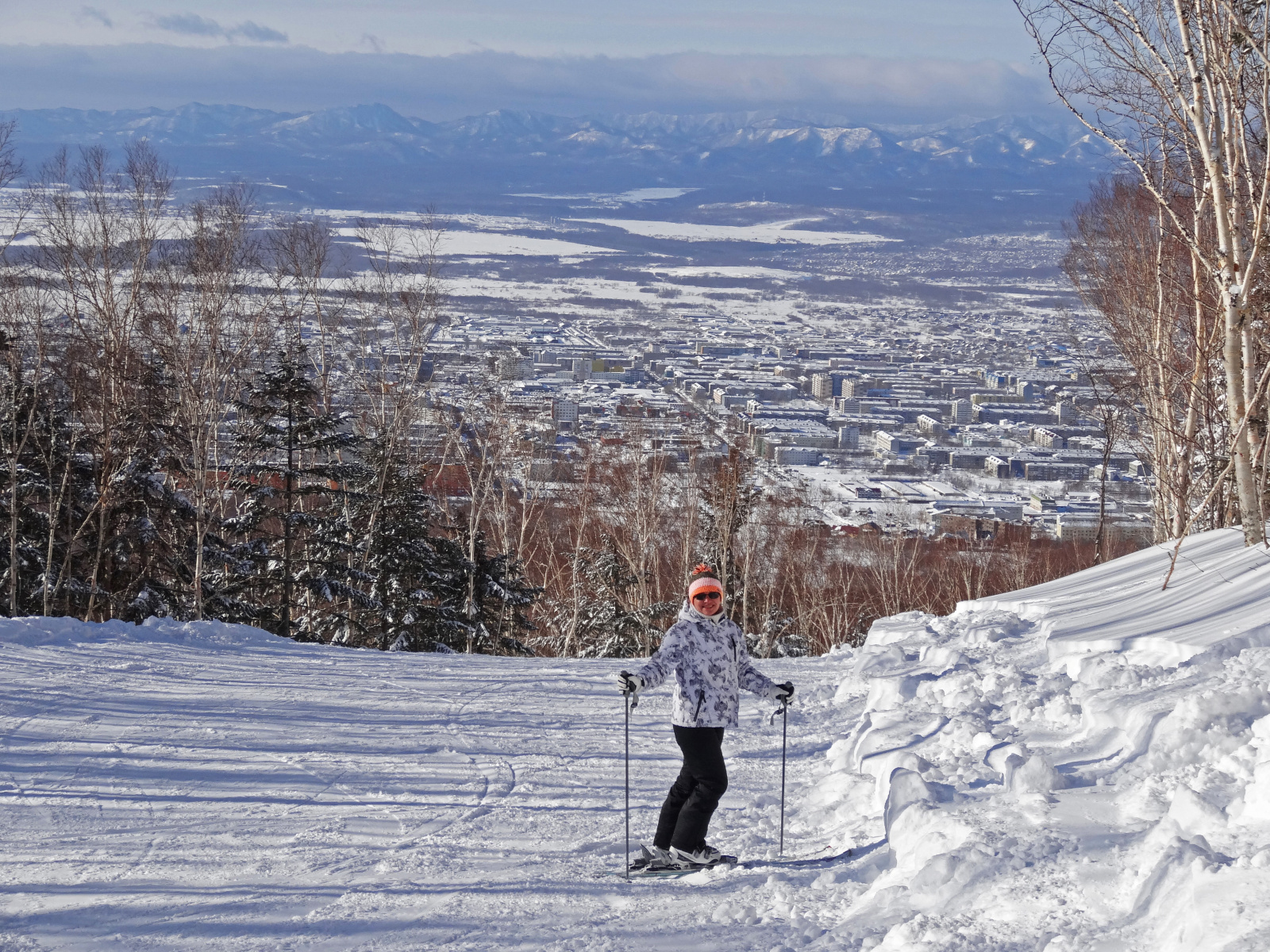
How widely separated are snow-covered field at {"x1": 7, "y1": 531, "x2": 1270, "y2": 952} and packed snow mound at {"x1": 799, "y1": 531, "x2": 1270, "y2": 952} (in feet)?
0.05

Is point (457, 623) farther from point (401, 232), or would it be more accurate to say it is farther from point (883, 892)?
point (883, 892)

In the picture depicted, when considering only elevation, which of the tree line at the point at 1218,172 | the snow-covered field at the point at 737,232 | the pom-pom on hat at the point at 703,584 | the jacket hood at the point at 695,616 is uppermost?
the snow-covered field at the point at 737,232

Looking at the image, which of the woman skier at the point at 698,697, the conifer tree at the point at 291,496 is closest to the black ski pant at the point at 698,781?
the woman skier at the point at 698,697

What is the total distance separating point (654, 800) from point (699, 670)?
1673 millimetres

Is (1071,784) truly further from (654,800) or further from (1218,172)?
(1218,172)

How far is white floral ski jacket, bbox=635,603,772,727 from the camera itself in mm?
4941

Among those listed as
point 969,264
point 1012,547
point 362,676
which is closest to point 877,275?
point 969,264

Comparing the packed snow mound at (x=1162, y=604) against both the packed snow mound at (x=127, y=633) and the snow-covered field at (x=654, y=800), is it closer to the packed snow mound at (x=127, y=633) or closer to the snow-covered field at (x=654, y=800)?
the snow-covered field at (x=654, y=800)

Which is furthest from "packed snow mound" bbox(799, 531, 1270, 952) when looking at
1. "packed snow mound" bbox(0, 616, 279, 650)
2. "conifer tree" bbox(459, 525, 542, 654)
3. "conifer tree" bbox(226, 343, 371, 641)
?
"conifer tree" bbox(226, 343, 371, 641)

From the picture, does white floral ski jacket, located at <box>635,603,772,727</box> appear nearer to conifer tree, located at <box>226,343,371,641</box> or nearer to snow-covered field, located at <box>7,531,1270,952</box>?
snow-covered field, located at <box>7,531,1270,952</box>

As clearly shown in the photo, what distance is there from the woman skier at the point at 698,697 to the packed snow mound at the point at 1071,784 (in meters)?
0.70

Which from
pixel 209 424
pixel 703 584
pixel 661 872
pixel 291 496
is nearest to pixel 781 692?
pixel 703 584

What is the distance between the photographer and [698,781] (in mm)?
5023

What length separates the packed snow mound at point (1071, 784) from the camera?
3.57 m
